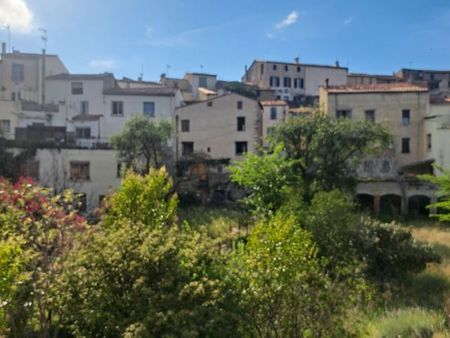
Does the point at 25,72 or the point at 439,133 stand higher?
the point at 25,72

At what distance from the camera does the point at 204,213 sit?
31.0 meters

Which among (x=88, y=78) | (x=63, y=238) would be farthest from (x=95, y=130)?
(x=63, y=238)

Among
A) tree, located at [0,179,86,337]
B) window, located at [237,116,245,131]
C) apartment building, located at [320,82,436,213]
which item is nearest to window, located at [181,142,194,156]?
window, located at [237,116,245,131]

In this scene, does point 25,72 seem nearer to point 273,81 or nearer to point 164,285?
point 273,81

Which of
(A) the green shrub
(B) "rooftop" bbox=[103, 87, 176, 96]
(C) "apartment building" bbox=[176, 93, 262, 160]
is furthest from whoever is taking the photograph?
(B) "rooftop" bbox=[103, 87, 176, 96]

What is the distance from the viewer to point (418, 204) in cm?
3656

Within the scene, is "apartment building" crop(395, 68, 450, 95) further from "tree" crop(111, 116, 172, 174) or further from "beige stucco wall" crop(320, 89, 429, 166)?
"tree" crop(111, 116, 172, 174)

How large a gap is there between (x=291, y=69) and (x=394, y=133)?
3204 centimetres

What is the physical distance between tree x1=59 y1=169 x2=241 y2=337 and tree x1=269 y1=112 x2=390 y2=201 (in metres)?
22.2

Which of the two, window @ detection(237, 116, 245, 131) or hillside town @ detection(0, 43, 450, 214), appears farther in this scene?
window @ detection(237, 116, 245, 131)

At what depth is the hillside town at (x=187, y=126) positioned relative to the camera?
3384 cm

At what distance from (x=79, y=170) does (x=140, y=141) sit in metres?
5.73

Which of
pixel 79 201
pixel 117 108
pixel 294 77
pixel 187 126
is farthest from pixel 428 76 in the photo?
pixel 79 201

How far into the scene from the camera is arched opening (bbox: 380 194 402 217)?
117 feet
